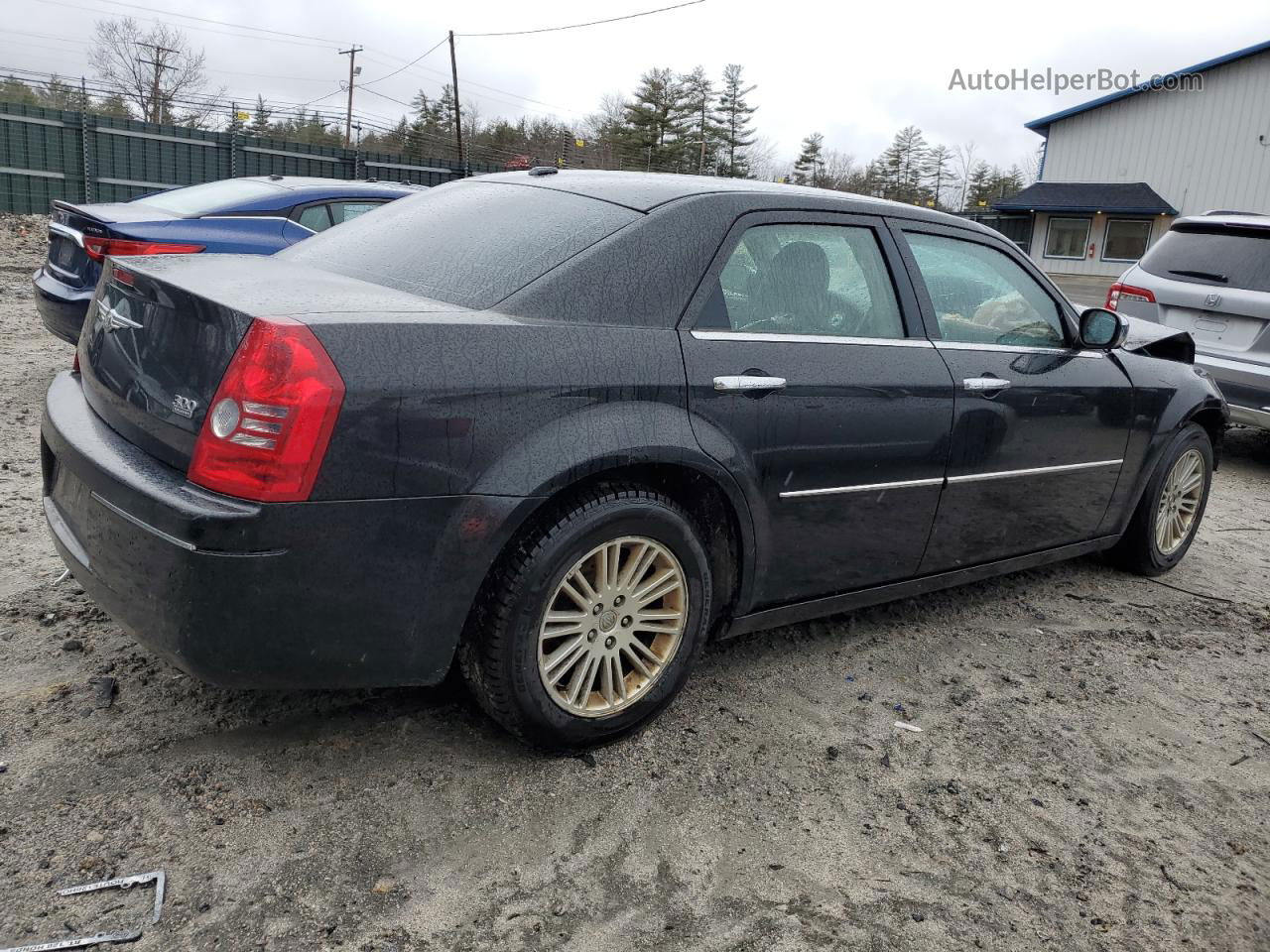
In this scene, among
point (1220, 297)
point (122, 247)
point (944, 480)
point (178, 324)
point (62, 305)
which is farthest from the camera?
point (1220, 297)

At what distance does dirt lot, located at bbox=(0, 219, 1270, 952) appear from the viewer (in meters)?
Answer: 2.24

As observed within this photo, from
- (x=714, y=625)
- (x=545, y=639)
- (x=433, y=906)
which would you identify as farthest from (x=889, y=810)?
(x=433, y=906)

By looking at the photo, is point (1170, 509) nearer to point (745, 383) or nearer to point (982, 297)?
point (982, 297)

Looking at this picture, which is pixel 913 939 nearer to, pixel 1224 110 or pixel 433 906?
pixel 433 906

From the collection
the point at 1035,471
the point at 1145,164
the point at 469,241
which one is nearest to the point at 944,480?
the point at 1035,471

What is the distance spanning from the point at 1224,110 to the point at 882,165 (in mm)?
55605

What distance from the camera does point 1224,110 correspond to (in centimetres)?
3584

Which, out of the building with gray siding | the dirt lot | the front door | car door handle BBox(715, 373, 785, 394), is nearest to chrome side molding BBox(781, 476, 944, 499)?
the front door

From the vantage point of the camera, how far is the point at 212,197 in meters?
7.07

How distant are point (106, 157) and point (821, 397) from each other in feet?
71.9

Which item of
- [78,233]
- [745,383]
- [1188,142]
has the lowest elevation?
[745,383]

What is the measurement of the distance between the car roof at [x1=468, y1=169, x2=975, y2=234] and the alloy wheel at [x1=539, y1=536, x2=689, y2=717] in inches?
41.7

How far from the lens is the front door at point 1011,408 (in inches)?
145

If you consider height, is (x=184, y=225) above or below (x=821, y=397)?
above
